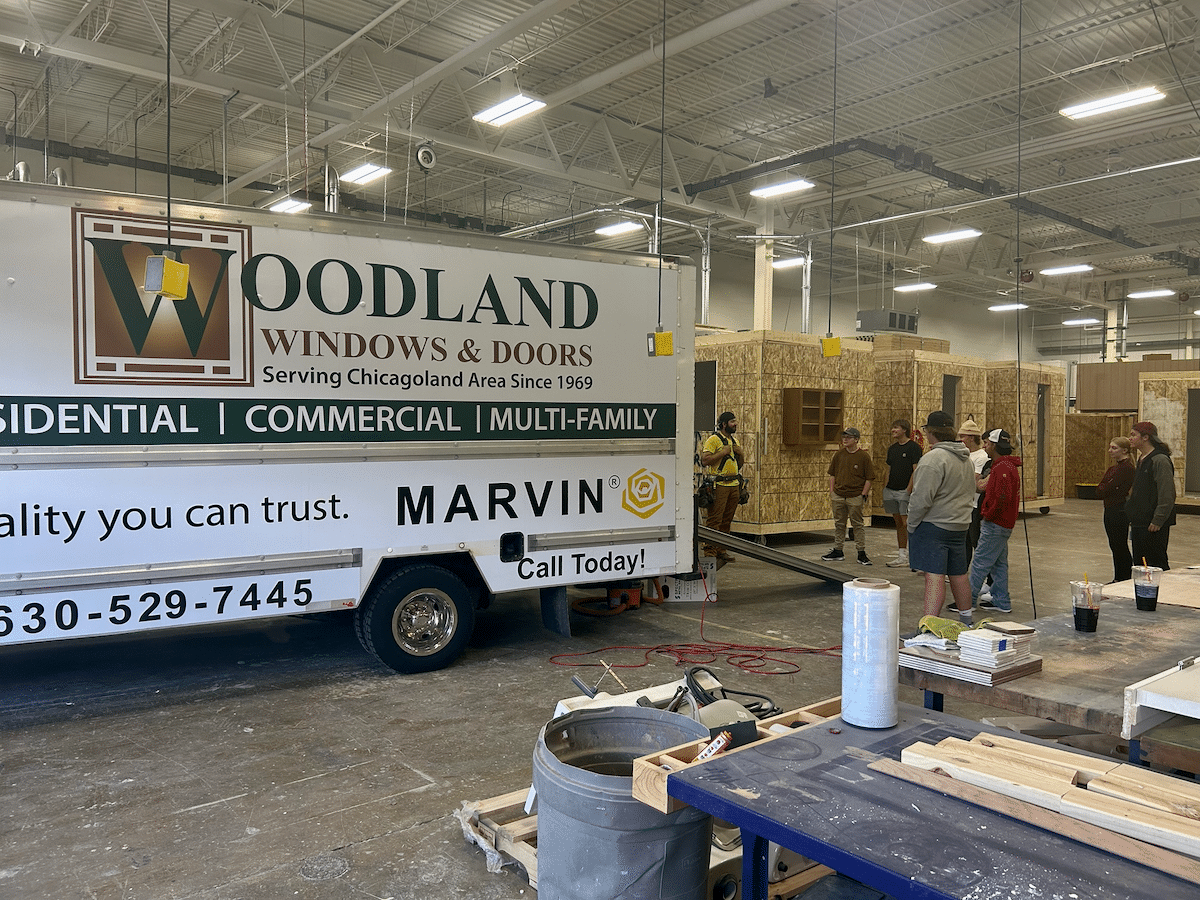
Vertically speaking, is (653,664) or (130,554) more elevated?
(130,554)

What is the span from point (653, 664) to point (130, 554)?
11.7 ft

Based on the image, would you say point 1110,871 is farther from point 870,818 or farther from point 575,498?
point 575,498

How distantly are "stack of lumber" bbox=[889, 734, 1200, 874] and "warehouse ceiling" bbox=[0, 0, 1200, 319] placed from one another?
6.39 meters

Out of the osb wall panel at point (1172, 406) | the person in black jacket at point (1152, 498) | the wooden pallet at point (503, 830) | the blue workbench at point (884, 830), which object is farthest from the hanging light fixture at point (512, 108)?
the osb wall panel at point (1172, 406)

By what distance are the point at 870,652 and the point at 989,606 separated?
703 cm

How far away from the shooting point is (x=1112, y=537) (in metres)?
8.84

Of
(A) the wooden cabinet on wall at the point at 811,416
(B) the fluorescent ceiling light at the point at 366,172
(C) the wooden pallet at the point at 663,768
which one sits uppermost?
(B) the fluorescent ceiling light at the point at 366,172

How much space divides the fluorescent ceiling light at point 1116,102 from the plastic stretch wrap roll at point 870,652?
1075cm

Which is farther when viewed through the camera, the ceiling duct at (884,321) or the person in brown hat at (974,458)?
the ceiling duct at (884,321)

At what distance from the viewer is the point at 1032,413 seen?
17.5 m

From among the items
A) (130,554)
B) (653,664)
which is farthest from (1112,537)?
(130,554)

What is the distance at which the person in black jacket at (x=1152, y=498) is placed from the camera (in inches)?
308

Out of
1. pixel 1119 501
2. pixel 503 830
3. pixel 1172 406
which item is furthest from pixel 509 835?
pixel 1172 406

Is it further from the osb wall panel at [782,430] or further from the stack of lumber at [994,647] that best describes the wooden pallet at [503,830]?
the osb wall panel at [782,430]
